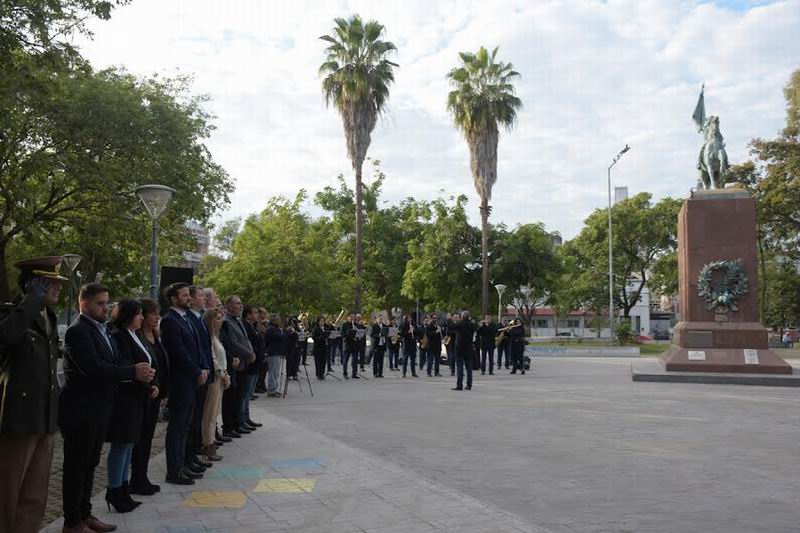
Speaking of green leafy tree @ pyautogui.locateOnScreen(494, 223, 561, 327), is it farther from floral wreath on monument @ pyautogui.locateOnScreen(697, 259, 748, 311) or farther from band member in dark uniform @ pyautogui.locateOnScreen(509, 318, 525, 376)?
floral wreath on monument @ pyautogui.locateOnScreen(697, 259, 748, 311)

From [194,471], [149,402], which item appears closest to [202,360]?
[149,402]

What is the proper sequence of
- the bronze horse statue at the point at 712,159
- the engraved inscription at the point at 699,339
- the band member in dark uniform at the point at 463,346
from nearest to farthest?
the band member in dark uniform at the point at 463,346
the engraved inscription at the point at 699,339
the bronze horse statue at the point at 712,159

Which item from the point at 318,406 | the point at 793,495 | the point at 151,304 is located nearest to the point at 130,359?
the point at 151,304

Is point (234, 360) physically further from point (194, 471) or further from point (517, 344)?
point (517, 344)

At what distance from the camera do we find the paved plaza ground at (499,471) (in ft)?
18.1

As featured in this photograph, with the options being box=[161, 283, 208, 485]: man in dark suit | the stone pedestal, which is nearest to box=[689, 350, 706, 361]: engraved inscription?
the stone pedestal

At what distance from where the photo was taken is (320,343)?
19.2 meters

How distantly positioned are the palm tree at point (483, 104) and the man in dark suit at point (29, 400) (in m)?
32.5

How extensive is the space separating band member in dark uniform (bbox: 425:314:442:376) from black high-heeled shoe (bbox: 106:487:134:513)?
15253mm

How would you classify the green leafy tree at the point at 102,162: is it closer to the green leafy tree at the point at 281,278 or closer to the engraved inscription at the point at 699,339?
the green leafy tree at the point at 281,278

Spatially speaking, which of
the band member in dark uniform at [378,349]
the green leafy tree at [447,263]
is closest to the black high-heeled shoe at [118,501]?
the band member in dark uniform at [378,349]

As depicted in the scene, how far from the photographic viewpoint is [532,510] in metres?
5.87

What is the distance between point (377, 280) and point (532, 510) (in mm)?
45040

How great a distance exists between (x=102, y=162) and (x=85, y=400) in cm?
1611
